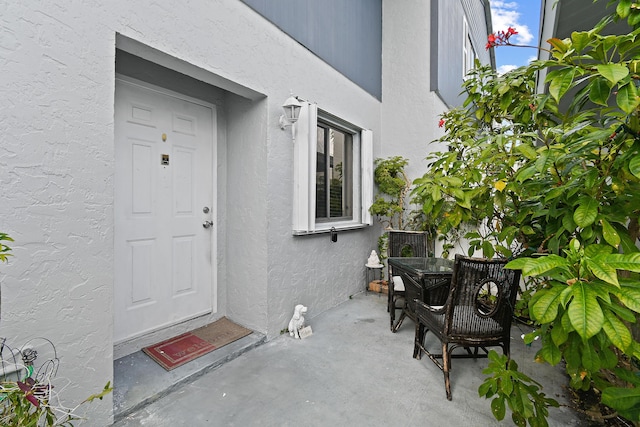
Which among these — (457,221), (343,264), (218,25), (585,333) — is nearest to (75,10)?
(218,25)

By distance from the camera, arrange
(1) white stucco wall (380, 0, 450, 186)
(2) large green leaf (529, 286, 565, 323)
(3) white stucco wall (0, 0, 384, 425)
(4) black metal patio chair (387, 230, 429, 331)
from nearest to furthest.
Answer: (2) large green leaf (529, 286, 565, 323) < (3) white stucco wall (0, 0, 384, 425) < (4) black metal patio chair (387, 230, 429, 331) < (1) white stucco wall (380, 0, 450, 186)

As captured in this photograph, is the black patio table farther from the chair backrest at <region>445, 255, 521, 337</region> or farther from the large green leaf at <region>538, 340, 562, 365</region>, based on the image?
the large green leaf at <region>538, 340, 562, 365</region>

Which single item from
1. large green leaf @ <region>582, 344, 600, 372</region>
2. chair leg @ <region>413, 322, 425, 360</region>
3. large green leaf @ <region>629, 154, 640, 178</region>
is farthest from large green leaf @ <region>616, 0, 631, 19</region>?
chair leg @ <region>413, 322, 425, 360</region>

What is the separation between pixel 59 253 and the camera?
1675 millimetres

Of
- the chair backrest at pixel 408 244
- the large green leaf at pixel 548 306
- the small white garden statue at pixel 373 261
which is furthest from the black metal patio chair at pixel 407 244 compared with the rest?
the large green leaf at pixel 548 306

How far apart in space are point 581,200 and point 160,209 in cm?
296

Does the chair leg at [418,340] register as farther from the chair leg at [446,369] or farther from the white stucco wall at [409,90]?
the white stucco wall at [409,90]

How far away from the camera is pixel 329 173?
4258 millimetres

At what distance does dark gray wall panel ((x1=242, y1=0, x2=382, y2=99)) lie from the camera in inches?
127

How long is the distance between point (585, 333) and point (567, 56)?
916 mm

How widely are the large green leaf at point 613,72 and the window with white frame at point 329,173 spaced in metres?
2.62

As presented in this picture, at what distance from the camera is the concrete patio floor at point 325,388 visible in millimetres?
1945

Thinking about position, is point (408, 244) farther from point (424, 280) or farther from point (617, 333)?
point (617, 333)

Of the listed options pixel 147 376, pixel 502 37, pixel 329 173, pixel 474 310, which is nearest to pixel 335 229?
pixel 329 173
